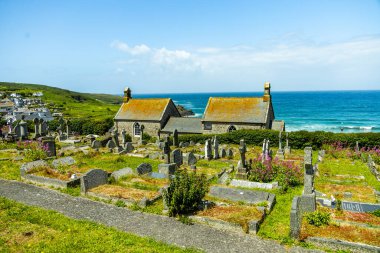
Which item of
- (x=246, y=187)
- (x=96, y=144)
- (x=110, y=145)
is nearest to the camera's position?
(x=246, y=187)

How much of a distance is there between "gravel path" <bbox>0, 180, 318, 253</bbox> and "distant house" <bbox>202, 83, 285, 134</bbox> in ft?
75.9

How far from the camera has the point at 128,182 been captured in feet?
53.0

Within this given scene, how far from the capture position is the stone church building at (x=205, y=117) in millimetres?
34062

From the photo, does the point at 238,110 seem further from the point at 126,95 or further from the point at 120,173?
the point at 120,173

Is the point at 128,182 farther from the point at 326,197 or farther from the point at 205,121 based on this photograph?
the point at 205,121

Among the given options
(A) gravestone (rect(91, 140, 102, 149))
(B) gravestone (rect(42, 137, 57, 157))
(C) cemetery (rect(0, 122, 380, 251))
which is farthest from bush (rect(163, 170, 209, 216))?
(A) gravestone (rect(91, 140, 102, 149))

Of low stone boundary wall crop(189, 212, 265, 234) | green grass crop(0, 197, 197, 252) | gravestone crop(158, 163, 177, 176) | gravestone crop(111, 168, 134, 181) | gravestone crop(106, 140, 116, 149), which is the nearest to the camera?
green grass crop(0, 197, 197, 252)

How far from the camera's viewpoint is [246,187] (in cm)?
1598

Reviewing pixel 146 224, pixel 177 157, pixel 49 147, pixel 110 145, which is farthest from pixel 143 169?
pixel 110 145

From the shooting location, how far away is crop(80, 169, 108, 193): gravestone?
14141mm

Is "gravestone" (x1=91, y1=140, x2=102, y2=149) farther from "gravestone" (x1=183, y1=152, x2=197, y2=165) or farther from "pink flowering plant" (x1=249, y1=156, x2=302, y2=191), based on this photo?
"pink flowering plant" (x1=249, y1=156, x2=302, y2=191)

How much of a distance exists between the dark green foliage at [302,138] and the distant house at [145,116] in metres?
5.85

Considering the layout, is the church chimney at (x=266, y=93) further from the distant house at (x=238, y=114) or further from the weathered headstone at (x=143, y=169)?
the weathered headstone at (x=143, y=169)

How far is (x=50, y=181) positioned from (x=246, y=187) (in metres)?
10.2
